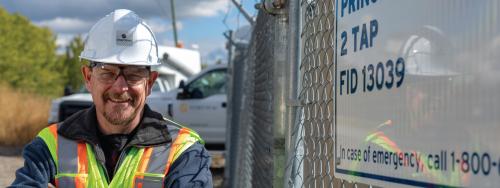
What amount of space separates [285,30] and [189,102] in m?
11.0

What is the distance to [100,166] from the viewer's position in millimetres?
2500

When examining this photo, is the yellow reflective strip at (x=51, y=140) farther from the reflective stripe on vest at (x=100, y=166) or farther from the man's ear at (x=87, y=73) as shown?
the man's ear at (x=87, y=73)

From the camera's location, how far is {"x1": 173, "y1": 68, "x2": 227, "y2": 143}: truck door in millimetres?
13969

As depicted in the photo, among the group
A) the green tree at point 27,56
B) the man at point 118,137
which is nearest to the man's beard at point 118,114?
the man at point 118,137

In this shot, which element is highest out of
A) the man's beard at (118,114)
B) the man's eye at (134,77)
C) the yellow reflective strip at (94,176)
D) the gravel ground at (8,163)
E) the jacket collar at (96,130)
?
the man's eye at (134,77)

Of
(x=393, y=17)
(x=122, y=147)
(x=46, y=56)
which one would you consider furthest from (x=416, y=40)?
(x=46, y=56)

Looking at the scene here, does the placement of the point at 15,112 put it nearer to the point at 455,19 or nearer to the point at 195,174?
the point at 195,174

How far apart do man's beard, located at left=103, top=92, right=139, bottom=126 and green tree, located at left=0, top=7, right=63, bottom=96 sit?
42795 mm

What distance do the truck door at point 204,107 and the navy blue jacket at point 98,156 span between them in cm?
1125

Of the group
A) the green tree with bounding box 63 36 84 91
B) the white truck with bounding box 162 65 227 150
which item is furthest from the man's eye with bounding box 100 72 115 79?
the green tree with bounding box 63 36 84 91

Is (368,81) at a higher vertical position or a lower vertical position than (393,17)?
lower

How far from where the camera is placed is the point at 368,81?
1.87 metres

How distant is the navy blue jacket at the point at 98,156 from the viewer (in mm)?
2443

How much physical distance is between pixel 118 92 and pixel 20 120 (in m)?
17.8
